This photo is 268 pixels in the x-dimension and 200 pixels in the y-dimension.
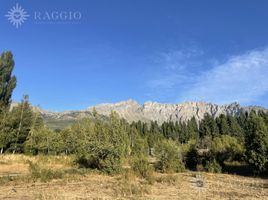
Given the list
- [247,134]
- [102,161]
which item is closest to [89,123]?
[102,161]

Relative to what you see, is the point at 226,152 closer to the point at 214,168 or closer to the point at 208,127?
the point at 214,168

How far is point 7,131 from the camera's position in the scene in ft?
131

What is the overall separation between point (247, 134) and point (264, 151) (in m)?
2.20

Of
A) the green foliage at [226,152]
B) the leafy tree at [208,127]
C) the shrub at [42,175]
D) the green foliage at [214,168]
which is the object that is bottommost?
the shrub at [42,175]

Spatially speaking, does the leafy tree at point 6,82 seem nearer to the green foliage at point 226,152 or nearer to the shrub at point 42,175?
the shrub at point 42,175

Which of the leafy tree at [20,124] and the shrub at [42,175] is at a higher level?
the leafy tree at [20,124]

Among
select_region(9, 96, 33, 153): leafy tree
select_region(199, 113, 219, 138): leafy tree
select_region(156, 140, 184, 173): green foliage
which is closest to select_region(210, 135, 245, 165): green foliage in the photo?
select_region(156, 140, 184, 173): green foliage

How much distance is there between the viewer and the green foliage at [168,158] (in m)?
24.1

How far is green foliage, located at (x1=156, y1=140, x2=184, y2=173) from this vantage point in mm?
24078

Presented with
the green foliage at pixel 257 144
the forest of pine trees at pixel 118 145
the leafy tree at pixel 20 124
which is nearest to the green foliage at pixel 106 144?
the forest of pine trees at pixel 118 145

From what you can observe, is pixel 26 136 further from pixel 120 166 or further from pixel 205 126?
pixel 205 126

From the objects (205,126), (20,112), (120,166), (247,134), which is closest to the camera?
(120,166)

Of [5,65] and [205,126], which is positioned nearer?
[5,65]

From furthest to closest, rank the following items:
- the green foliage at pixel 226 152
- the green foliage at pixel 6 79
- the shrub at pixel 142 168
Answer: the green foliage at pixel 6 79 → the green foliage at pixel 226 152 → the shrub at pixel 142 168
